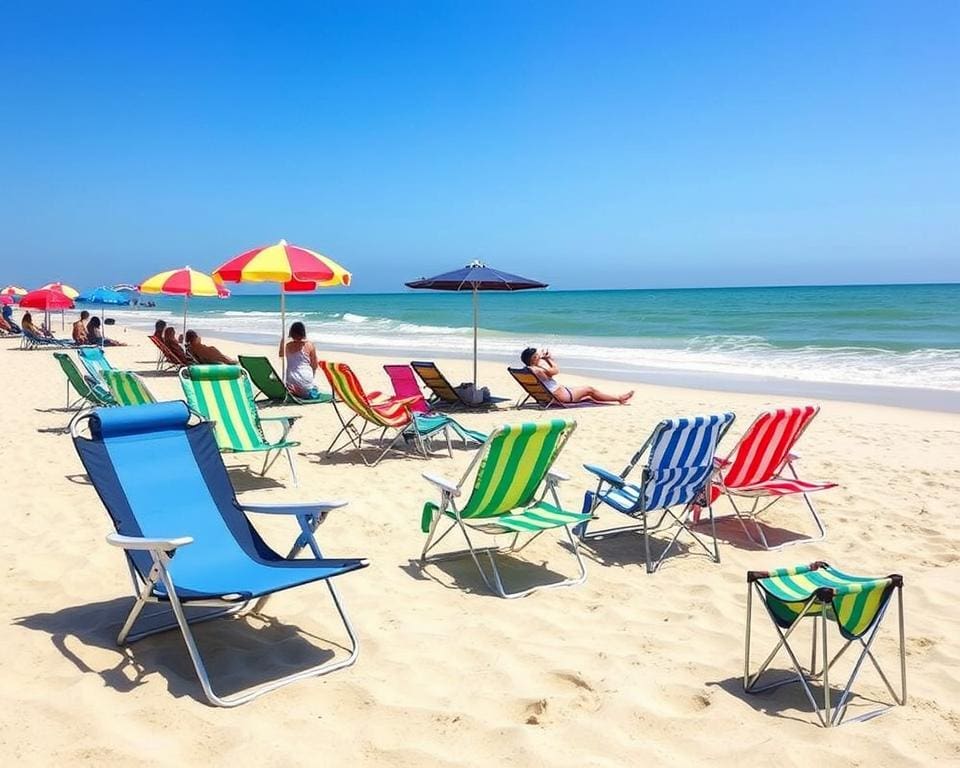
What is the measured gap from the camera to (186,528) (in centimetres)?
339

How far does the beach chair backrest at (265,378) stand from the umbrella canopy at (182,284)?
3.82 m

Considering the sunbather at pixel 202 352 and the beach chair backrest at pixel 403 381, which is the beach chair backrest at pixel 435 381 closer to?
the beach chair backrest at pixel 403 381

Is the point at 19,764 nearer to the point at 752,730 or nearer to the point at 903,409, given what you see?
the point at 752,730

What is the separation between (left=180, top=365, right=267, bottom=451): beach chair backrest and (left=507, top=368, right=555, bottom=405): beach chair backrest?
444 centimetres

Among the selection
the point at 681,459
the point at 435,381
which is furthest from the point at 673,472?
the point at 435,381

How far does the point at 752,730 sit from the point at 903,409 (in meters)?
9.34

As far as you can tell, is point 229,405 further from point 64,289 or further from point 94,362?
point 64,289

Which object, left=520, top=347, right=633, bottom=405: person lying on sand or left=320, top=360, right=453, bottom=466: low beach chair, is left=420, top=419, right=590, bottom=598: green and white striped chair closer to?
left=320, top=360, right=453, bottom=466: low beach chair

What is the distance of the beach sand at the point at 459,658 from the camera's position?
258 cm

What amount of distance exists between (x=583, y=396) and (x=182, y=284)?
22.3ft

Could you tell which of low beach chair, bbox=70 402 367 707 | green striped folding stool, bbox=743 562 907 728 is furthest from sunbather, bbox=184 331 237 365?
green striped folding stool, bbox=743 562 907 728

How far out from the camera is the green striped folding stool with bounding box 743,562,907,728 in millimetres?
2684

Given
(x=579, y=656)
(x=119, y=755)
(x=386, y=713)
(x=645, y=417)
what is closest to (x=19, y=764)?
(x=119, y=755)

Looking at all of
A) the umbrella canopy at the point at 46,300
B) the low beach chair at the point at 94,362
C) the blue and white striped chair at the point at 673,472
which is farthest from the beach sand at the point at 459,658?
the umbrella canopy at the point at 46,300
